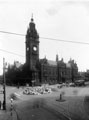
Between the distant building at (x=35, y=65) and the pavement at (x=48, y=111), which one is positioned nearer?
the pavement at (x=48, y=111)

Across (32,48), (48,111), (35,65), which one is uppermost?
(32,48)

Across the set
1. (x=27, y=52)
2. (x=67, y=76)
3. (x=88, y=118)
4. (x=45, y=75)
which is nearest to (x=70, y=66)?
(x=67, y=76)

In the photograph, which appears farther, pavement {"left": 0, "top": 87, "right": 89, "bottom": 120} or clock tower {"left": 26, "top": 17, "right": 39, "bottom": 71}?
clock tower {"left": 26, "top": 17, "right": 39, "bottom": 71}

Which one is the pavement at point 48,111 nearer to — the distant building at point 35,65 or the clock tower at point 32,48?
the distant building at point 35,65

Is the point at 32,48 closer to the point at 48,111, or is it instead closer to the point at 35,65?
the point at 35,65

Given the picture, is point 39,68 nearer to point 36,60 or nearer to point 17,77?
point 36,60

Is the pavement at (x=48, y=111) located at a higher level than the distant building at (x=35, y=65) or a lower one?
lower

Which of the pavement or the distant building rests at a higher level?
the distant building

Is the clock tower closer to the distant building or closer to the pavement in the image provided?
the distant building

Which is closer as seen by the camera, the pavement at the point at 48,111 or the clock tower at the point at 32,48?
the pavement at the point at 48,111

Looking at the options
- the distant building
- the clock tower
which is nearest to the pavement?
the distant building

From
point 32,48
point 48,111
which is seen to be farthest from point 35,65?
point 48,111

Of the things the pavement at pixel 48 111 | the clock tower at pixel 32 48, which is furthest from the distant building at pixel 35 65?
the pavement at pixel 48 111
